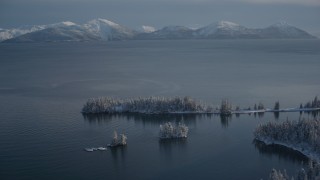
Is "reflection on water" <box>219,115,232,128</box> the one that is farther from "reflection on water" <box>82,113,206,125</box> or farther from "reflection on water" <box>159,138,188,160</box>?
"reflection on water" <box>159,138,188,160</box>

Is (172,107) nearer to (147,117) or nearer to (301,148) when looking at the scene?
(147,117)

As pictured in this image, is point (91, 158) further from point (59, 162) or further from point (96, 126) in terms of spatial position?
point (96, 126)

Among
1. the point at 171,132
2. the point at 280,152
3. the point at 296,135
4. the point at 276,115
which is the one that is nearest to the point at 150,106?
the point at 171,132

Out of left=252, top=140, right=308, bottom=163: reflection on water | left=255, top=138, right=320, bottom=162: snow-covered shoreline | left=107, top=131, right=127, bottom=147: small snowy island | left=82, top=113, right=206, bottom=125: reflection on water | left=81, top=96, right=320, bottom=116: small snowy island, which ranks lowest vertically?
left=252, top=140, right=308, bottom=163: reflection on water

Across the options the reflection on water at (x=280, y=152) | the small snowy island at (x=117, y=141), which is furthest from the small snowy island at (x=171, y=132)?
the reflection on water at (x=280, y=152)

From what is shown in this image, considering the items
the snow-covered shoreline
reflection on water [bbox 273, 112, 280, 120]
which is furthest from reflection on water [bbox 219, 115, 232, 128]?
the snow-covered shoreline

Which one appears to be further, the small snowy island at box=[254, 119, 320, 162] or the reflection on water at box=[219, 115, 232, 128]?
the reflection on water at box=[219, 115, 232, 128]
